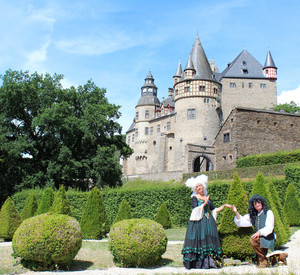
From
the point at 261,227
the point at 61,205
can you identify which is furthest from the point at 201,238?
the point at 61,205

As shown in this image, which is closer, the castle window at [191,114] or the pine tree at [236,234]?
the pine tree at [236,234]

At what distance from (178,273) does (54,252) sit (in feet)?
10.4

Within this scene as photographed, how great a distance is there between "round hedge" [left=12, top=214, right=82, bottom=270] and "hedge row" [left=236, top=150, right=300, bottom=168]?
2307cm

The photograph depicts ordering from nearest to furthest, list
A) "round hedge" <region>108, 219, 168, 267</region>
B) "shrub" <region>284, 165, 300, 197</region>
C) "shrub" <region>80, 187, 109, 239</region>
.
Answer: "round hedge" <region>108, 219, 168, 267</region>, "shrub" <region>80, 187, 109, 239</region>, "shrub" <region>284, 165, 300, 197</region>

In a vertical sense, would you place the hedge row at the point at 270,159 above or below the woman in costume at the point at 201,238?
above

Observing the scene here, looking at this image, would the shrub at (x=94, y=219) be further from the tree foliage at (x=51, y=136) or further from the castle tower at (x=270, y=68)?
the castle tower at (x=270, y=68)

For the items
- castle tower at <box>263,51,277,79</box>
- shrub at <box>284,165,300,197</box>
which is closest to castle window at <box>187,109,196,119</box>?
castle tower at <box>263,51,277,79</box>

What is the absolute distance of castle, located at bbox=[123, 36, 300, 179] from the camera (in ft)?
158

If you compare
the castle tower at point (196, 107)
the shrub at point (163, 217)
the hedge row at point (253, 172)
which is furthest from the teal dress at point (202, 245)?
the castle tower at point (196, 107)

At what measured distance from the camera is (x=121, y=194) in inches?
880

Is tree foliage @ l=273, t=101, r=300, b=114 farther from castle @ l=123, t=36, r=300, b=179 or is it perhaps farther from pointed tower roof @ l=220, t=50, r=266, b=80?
pointed tower roof @ l=220, t=50, r=266, b=80

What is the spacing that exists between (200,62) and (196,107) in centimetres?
717

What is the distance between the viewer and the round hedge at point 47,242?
8648 mm

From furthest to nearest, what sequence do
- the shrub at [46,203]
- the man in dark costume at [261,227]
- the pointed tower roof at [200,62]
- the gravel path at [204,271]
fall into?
the pointed tower roof at [200,62] → the shrub at [46,203] → the man in dark costume at [261,227] → the gravel path at [204,271]
